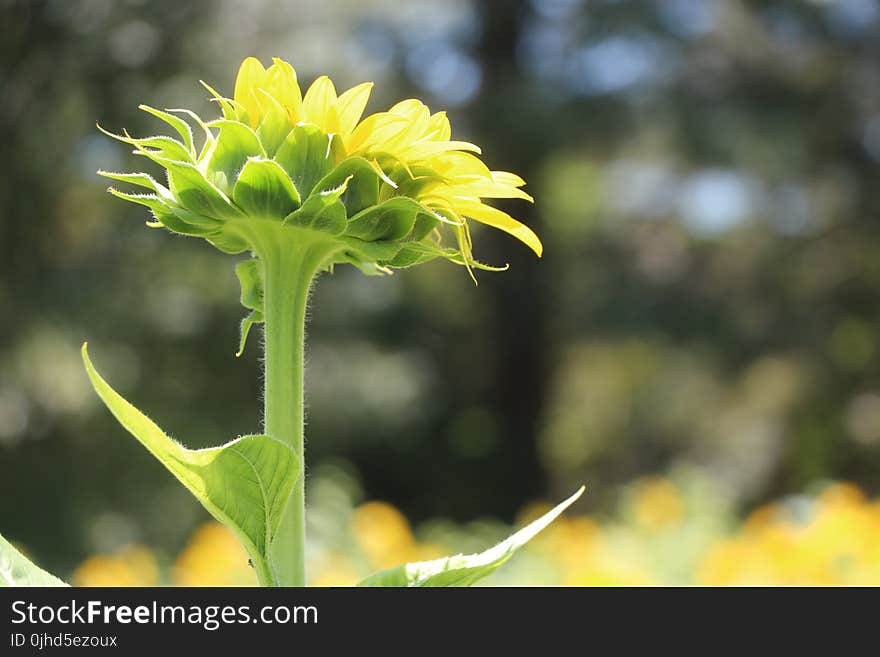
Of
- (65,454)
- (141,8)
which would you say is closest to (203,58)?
(141,8)

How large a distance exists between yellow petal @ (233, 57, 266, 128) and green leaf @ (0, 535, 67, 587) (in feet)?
0.41

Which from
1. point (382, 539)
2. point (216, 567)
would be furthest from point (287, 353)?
point (382, 539)

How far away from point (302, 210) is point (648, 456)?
562 cm

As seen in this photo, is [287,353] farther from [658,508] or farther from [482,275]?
[482,275]

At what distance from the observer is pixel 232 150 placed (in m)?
0.25

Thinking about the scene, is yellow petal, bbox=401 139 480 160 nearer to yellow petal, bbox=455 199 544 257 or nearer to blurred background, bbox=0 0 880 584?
yellow petal, bbox=455 199 544 257

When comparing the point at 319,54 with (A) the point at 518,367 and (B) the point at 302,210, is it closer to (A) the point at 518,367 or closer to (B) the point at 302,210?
(A) the point at 518,367

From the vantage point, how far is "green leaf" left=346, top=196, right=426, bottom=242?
9.7 inches

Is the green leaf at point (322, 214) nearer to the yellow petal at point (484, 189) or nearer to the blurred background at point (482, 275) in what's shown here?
the yellow petal at point (484, 189)

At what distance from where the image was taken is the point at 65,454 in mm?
3059

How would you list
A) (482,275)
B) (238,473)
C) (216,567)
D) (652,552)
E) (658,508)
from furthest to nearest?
1. (482,275)
2. (658,508)
3. (652,552)
4. (216,567)
5. (238,473)

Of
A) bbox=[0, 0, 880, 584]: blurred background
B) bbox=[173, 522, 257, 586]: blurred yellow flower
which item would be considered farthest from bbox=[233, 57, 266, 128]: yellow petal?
bbox=[0, 0, 880, 584]: blurred background

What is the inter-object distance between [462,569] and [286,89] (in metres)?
0.13

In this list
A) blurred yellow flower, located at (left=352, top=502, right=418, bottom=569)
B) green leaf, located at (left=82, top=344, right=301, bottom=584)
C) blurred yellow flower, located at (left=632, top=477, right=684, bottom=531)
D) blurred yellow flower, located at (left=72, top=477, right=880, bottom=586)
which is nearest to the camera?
green leaf, located at (left=82, top=344, right=301, bottom=584)
